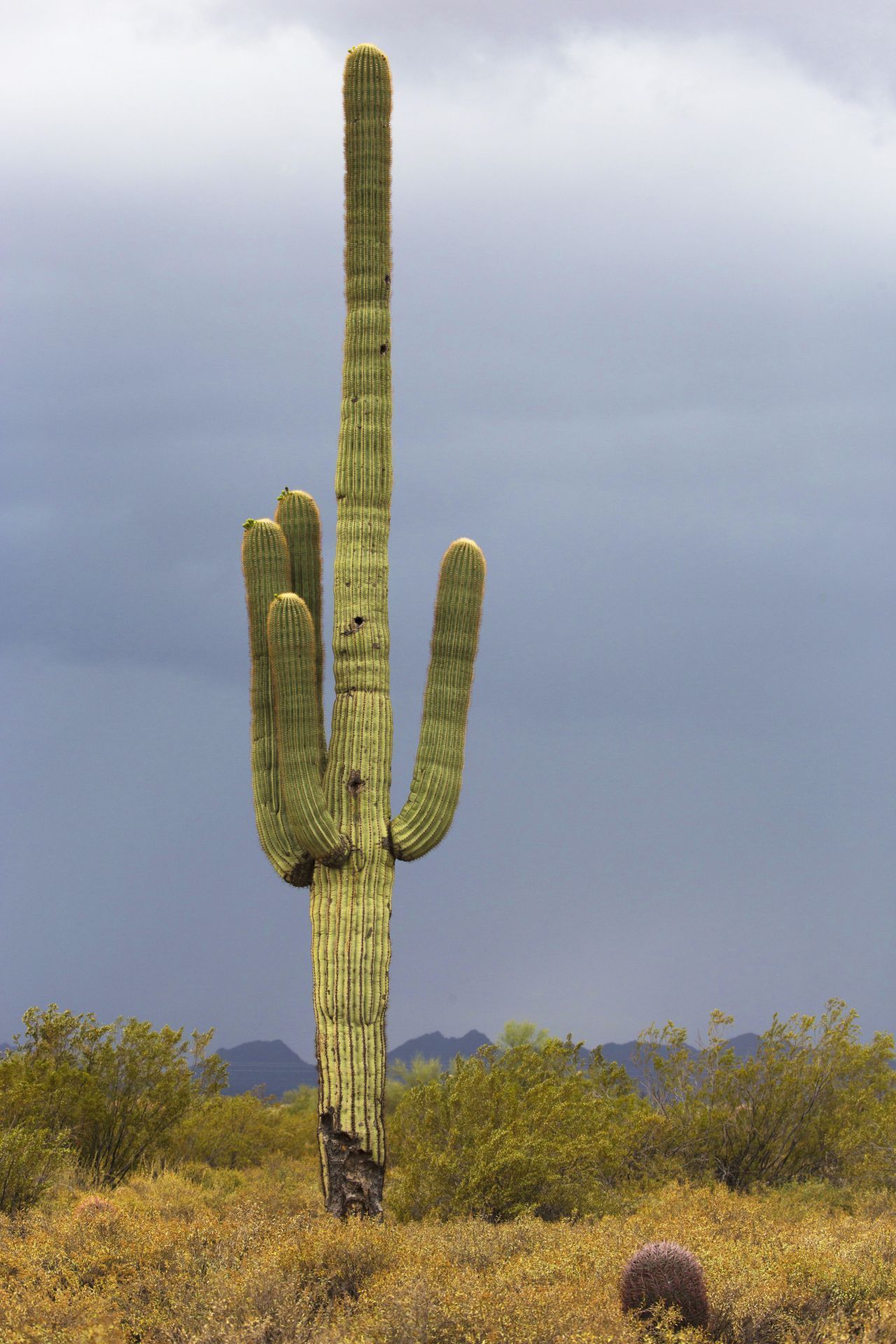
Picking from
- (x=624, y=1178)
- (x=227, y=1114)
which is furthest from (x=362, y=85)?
(x=227, y=1114)

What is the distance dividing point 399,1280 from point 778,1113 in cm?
1052

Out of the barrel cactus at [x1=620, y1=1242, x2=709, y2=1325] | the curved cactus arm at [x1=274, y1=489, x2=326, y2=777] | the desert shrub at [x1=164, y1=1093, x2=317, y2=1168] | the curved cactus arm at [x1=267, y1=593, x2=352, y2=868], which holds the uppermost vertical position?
the curved cactus arm at [x1=274, y1=489, x2=326, y2=777]

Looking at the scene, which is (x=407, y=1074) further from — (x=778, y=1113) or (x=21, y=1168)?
(x=21, y=1168)

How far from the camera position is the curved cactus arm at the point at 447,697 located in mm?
12672

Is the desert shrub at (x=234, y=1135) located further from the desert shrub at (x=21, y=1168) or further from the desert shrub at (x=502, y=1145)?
the desert shrub at (x=502, y=1145)

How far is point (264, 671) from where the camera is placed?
13.0 meters

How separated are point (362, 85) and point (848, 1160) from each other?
14.8m

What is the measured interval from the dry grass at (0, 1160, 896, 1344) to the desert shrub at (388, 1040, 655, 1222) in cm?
113

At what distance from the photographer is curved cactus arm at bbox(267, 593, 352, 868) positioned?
11945 millimetres

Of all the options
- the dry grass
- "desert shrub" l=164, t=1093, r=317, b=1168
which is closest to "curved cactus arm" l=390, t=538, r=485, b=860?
the dry grass

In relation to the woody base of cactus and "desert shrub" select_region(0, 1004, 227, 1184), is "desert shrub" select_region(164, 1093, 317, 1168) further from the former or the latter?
the woody base of cactus

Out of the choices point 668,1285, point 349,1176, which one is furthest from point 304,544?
point 668,1285

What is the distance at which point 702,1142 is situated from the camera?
1686 cm

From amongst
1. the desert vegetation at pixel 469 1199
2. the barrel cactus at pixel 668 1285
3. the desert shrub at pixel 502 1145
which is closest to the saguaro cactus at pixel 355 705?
the desert shrub at pixel 502 1145
